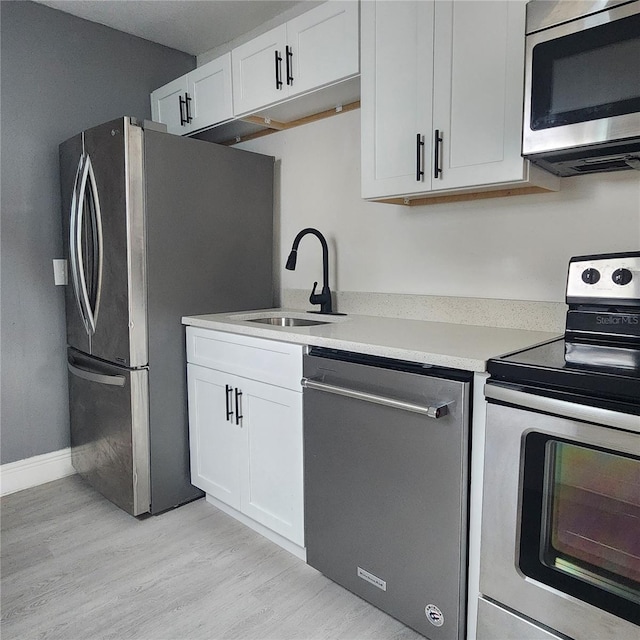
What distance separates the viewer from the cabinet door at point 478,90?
1.49 m

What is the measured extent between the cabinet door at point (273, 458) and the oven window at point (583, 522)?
83cm

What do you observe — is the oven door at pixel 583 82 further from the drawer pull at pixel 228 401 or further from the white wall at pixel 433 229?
the drawer pull at pixel 228 401

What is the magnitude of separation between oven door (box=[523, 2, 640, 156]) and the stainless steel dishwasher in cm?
70

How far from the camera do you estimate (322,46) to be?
199 centimetres

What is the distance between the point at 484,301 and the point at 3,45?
2545 millimetres

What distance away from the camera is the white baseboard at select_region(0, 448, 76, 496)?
2.55 m

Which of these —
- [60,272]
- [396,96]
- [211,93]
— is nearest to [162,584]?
[60,272]

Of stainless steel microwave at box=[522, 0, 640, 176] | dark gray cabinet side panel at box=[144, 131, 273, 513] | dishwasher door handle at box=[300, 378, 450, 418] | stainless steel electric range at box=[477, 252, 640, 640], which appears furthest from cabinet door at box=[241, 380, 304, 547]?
stainless steel microwave at box=[522, 0, 640, 176]

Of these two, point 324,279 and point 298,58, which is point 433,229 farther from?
point 298,58

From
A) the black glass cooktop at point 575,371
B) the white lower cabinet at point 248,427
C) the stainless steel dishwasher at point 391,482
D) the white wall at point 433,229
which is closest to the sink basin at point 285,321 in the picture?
the white wall at point 433,229

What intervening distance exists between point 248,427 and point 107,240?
1039 millimetres

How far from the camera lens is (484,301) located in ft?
6.34

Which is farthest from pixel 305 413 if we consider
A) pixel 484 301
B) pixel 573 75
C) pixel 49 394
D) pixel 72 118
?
pixel 72 118

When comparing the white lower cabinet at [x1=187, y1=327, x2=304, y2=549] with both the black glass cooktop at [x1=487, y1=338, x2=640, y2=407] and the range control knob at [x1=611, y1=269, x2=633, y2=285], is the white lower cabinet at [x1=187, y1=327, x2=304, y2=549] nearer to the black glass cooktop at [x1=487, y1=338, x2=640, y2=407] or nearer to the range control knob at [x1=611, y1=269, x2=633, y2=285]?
the black glass cooktop at [x1=487, y1=338, x2=640, y2=407]
